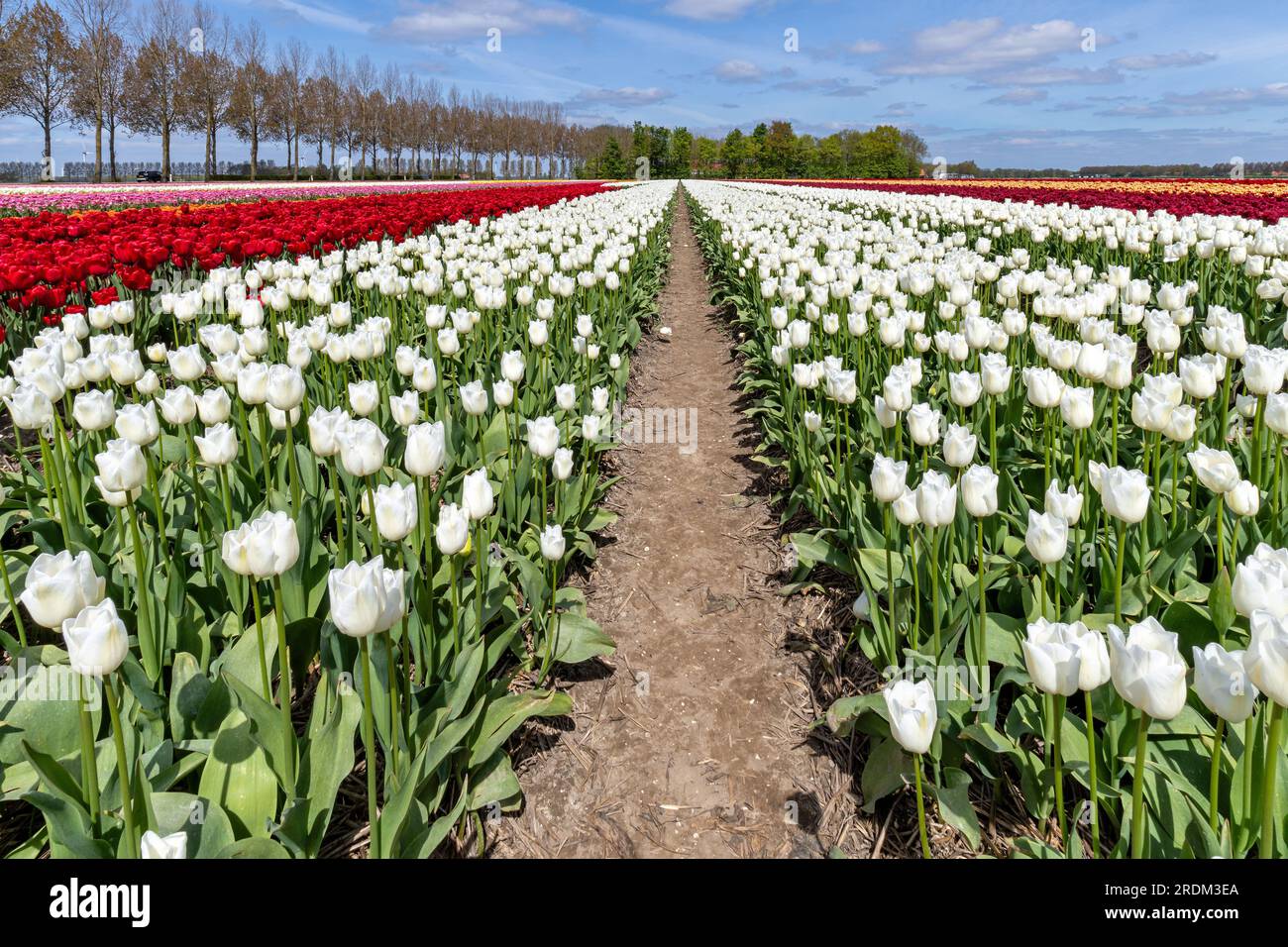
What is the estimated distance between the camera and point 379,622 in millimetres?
1624

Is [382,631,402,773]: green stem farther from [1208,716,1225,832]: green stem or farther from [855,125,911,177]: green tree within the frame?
[855,125,911,177]: green tree

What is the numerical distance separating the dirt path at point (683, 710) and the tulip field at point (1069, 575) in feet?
1.10

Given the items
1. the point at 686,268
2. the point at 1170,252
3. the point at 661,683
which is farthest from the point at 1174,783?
the point at 686,268

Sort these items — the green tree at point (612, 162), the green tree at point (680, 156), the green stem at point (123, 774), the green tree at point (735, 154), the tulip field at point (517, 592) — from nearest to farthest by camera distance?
the green stem at point (123, 774), the tulip field at point (517, 592), the green tree at point (612, 162), the green tree at point (735, 154), the green tree at point (680, 156)

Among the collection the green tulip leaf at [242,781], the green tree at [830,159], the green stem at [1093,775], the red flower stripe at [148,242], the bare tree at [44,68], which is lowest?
the green tulip leaf at [242,781]

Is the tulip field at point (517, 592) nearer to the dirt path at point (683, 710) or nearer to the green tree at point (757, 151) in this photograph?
the dirt path at point (683, 710)

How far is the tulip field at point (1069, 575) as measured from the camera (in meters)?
1.53

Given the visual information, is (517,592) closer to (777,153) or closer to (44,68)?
(44,68)

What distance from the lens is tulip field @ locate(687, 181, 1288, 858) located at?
5.01ft

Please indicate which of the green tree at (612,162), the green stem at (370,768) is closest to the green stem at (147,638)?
the green stem at (370,768)

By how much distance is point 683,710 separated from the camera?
295 centimetres

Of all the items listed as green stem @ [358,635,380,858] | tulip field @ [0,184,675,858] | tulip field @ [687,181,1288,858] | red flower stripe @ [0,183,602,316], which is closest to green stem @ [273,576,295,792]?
tulip field @ [0,184,675,858]

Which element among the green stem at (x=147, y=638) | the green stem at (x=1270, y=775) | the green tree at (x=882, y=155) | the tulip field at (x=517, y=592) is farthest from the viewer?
the green tree at (x=882, y=155)

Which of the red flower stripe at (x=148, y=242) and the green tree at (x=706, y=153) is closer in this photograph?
the red flower stripe at (x=148, y=242)
